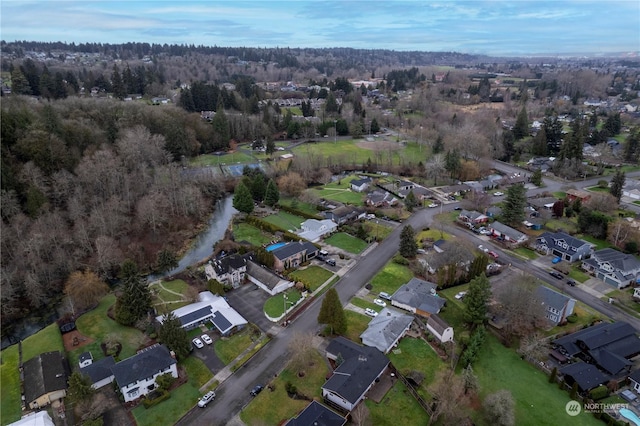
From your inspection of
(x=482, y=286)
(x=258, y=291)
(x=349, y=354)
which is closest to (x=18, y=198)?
(x=258, y=291)

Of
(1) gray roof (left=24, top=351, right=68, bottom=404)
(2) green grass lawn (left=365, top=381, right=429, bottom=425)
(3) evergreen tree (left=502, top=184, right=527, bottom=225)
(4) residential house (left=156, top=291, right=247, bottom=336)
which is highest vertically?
(3) evergreen tree (left=502, top=184, right=527, bottom=225)

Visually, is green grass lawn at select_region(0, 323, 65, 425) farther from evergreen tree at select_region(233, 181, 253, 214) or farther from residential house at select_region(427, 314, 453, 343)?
residential house at select_region(427, 314, 453, 343)

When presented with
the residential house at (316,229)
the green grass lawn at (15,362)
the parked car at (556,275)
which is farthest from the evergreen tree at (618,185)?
the green grass lawn at (15,362)

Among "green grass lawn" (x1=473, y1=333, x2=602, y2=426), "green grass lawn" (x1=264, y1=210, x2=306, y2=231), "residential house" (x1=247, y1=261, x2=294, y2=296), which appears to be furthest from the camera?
"green grass lawn" (x1=264, y1=210, x2=306, y2=231)

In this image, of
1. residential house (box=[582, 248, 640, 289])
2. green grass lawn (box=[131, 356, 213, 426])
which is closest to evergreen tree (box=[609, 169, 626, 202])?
residential house (box=[582, 248, 640, 289])

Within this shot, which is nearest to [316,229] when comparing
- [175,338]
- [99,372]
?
[175,338]

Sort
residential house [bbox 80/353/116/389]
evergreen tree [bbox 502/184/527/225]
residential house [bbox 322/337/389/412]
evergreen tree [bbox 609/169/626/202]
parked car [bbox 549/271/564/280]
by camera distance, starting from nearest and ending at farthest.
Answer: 1. residential house [bbox 322/337/389/412]
2. residential house [bbox 80/353/116/389]
3. parked car [bbox 549/271/564/280]
4. evergreen tree [bbox 502/184/527/225]
5. evergreen tree [bbox 609/169/626/202]

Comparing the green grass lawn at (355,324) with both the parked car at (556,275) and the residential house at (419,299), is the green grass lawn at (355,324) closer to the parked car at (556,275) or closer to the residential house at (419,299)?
the residential house at (419,299)

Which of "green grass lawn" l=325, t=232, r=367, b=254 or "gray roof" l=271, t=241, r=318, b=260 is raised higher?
"gray roof" l=271, t=241, r=318, b=260
